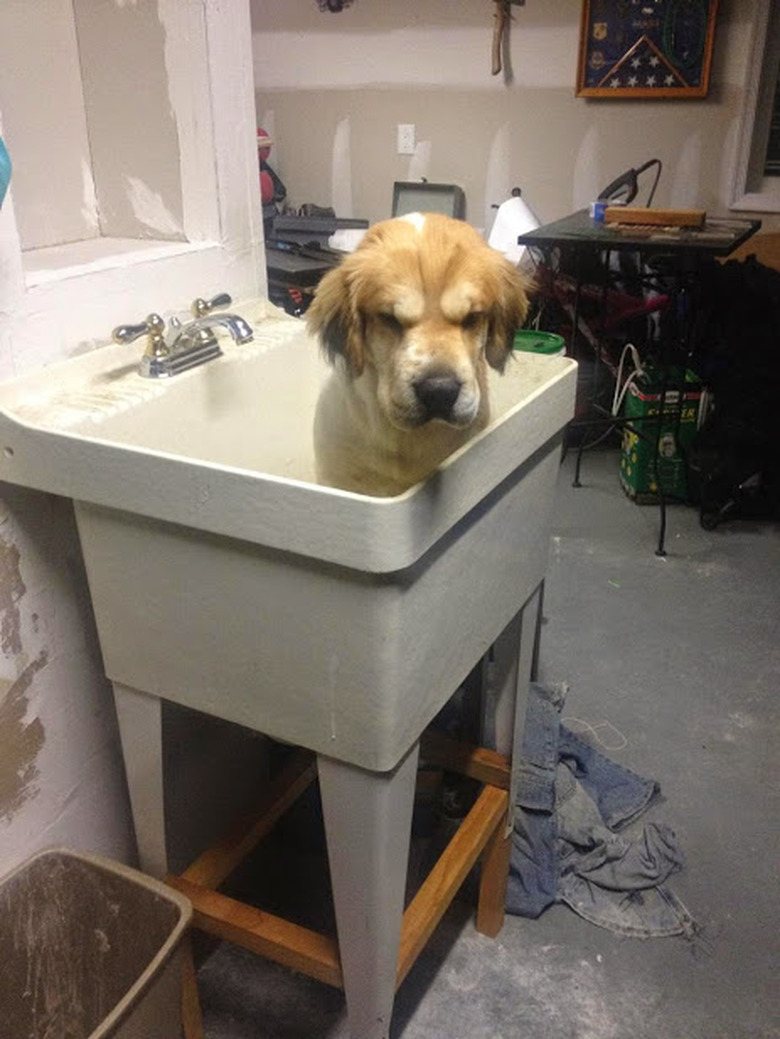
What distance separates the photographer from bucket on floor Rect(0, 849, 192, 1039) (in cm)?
114

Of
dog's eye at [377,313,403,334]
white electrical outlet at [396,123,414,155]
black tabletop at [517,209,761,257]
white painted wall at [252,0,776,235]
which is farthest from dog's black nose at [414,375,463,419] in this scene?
white electrical outlet at [396,123,414,155]

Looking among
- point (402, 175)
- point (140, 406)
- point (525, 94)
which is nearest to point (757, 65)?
point (525, 94)

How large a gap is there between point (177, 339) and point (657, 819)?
1.33 metres

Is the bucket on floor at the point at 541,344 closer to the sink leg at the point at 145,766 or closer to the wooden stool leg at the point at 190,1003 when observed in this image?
the sink leg at the point at 145,766

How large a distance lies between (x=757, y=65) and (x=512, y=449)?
3109mm

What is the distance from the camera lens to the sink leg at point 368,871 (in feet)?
3.20

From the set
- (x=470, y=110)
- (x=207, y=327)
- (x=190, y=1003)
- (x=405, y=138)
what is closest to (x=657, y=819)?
(x=190, y=1003)

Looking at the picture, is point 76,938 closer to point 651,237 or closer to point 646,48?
point 651,237

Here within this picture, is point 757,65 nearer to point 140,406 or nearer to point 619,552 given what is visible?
point 619,552

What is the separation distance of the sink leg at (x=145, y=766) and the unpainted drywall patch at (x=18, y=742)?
0.11 meters

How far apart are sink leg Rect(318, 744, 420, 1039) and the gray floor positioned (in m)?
0.36

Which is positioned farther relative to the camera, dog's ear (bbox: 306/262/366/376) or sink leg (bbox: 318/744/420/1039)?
dog's ear (bbox: 306/262/366/376)

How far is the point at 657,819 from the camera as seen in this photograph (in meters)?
1.81

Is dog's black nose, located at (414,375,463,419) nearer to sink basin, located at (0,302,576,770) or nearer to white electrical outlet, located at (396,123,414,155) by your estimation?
sink basin, located at (0,302,576,770)
